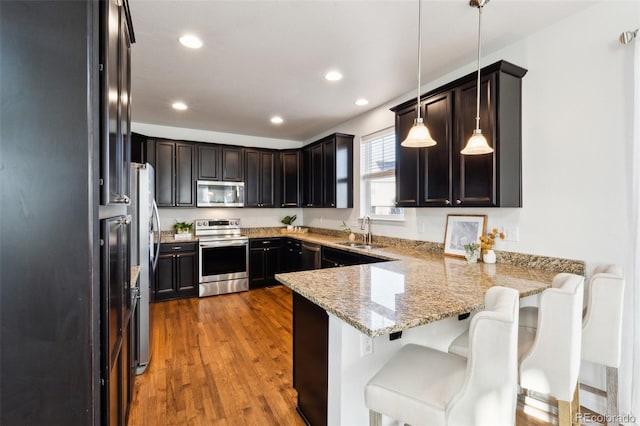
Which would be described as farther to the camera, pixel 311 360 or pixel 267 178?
pixel 267 178

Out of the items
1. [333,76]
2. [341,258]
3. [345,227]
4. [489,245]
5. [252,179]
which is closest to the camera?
[489,245]

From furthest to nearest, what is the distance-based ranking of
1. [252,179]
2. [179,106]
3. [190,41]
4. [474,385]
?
[252,179] → [179,106] → [190,41] → [474,385]

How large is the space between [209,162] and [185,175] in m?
0.44

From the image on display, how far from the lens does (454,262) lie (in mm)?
2680

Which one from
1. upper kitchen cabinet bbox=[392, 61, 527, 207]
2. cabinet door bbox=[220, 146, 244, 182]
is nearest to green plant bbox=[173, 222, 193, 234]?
cabinet door bbox=[220, 146, 244, 182]

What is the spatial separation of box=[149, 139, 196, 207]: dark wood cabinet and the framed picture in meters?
3.86

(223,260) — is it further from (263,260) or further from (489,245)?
(489,245)

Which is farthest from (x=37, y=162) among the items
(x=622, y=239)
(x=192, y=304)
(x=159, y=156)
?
(x=159, y=156)

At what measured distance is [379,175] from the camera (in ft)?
13.7

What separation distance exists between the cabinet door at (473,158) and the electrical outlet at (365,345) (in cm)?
152

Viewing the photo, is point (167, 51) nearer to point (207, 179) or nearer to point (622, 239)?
point (207, 179)


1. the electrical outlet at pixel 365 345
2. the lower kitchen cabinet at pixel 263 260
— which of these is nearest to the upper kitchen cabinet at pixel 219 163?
the lower kitchen cabinet at pixel 263 260

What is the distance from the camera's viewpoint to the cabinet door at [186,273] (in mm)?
4555

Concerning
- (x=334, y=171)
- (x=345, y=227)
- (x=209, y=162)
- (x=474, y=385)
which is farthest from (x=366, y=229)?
(x=474, y=385)
